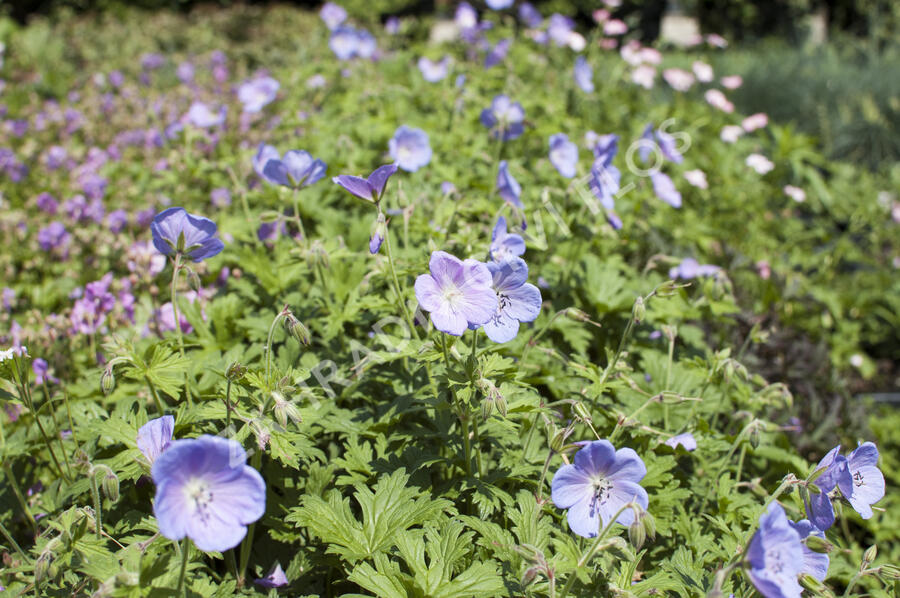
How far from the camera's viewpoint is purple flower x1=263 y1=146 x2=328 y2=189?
6.62ft

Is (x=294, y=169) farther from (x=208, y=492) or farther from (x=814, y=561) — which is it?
(x=814, y=561)

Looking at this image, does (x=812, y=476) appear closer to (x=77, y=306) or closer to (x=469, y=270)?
(x=469, y=270)

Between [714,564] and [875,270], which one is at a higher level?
[714,564]

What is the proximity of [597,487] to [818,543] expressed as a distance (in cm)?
46

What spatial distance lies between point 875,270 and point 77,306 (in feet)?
16.4

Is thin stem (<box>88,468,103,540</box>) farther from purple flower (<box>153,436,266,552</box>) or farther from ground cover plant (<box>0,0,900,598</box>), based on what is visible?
purple flower (<box>153,436,266,552</box>)

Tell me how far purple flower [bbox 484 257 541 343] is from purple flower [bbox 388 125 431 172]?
4.32ft

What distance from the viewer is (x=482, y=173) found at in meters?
3.15

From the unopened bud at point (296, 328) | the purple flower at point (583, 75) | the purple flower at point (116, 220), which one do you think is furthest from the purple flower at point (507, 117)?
the purple flower at point (116, 220)

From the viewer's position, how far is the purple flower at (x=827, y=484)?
1.33 metres

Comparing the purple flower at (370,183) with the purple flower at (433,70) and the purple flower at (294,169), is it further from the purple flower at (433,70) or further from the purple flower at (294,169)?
the purple flower at (433,70)

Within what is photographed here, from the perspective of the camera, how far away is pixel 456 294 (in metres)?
1.45

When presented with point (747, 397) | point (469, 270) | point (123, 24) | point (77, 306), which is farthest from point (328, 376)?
point (123, 24)

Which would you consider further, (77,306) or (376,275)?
(77,306)
